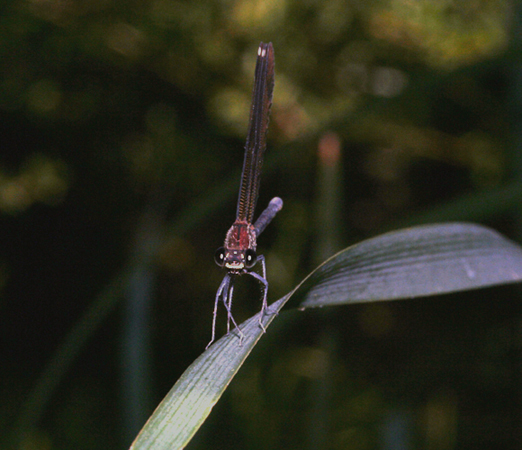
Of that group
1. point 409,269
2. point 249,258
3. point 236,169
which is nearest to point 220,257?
point 249,258

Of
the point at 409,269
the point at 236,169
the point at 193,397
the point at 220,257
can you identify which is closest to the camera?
the point at 193,397

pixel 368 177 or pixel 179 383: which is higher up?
pixel 368 177

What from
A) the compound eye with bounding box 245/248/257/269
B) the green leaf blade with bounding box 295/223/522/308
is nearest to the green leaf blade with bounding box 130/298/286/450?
the green leaf blade with bounding box 295/223/522/308

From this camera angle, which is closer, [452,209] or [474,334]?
[452,209]

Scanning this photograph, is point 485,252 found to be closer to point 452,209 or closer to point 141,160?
point 452,209

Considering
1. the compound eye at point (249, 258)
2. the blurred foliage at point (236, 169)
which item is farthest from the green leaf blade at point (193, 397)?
the blurred foliage at point (236, 169)

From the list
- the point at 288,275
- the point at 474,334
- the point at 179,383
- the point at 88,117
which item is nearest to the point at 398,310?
the point at 474,334

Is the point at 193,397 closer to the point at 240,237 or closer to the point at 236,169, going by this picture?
the point at 240,237

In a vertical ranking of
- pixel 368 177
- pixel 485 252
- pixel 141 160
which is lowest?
pixel 485 252

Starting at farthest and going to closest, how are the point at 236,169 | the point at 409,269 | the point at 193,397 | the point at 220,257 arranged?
1. the point at 236,169
2. the point at 220,257
3. the point at 409,269
4. the point at 193,397
